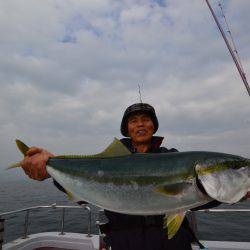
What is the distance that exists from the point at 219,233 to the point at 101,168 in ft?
71.1

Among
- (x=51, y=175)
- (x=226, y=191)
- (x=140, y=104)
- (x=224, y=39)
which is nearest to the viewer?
(x=226, y=191)

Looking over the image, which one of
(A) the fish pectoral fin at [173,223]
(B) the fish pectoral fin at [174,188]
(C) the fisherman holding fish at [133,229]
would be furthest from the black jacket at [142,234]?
(B) the fish pectoral fin at [174,188]

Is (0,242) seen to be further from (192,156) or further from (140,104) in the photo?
(192,156)

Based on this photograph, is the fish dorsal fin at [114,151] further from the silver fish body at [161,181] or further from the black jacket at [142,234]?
the black jacket at [142,234]

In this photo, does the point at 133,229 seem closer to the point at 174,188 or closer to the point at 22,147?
the point at 174,188

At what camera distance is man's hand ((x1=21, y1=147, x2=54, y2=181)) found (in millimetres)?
4023

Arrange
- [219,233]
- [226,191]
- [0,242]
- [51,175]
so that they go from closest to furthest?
[226,191], [51,175], [0,242], [219,233]

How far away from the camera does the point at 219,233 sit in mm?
22500

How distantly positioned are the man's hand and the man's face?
1.61m

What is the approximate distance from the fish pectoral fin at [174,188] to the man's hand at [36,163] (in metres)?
1.65

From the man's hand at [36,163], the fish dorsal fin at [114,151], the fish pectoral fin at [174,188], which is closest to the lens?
the fish pectoral fin at [174,188]

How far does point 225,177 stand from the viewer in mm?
3385

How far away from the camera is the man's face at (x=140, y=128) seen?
5121mm

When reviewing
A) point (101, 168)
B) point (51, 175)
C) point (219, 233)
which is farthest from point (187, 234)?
point (219, 233)
